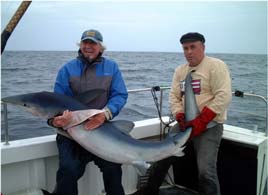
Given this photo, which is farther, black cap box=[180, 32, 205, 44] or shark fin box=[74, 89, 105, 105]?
black cap box=[180, 32, 205, 44]

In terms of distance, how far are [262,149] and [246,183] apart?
1.48 ft

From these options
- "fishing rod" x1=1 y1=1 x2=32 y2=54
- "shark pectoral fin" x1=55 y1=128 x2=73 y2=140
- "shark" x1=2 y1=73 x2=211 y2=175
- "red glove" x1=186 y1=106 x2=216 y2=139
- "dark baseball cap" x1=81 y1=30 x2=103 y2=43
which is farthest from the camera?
"red glove" x1=186 y1=106 x2=216 y2=139

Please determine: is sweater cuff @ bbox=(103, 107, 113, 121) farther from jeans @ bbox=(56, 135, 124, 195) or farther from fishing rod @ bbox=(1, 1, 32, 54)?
fishing rod @ bbox=(1, 1, 32, 54)

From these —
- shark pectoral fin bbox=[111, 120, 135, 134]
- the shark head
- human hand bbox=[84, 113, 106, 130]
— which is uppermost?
the shark head

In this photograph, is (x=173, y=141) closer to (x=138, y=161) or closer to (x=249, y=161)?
(x=138, y=161)

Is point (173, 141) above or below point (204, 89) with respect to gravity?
below

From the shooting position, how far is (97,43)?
370 centimetres

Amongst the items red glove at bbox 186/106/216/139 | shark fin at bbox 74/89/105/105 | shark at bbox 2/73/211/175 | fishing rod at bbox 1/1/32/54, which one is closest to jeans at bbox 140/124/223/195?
red glove at bbox 186/106/216/139

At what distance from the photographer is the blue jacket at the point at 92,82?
368 centimetres

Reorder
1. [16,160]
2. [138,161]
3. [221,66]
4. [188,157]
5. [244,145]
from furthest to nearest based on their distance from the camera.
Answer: [188,157]
[244,145]
[221,66]
[16,160]
[138,161]

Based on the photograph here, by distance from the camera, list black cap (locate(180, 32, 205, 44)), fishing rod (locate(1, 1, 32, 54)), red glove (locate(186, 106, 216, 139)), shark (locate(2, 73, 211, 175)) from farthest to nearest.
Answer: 1. black cap (locate(180, 32, 205, 44))
2. red glove (locate(186, 106, 216, 139))
3. shark (locate(2, 73, 211, 175))
4. fishing rod (locate(1, 1, 32, 54))

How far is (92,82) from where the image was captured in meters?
3.69

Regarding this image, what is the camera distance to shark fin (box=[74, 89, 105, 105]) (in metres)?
3.54

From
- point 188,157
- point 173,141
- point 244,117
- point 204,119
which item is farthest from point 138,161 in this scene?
point 244,117
